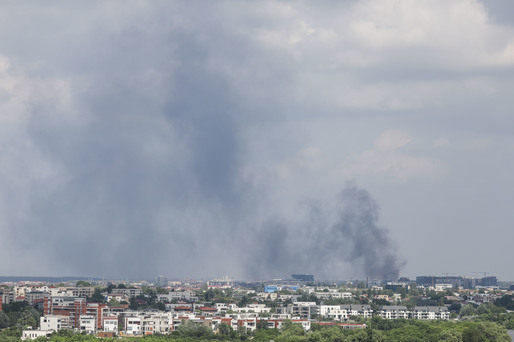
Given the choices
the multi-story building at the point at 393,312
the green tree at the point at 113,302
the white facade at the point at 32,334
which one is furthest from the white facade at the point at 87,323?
the multi-story building at the point at 393,312

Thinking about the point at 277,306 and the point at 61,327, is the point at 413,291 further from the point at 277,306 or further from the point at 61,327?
the point at 61,327

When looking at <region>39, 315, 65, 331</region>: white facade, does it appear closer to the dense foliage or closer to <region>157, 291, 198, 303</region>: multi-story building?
the dense foliage

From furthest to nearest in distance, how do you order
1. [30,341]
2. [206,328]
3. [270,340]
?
[206,328], [270,340], [30,341]

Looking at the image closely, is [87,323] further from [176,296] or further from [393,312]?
[176,296]

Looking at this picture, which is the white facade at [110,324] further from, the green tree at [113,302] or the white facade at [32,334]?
the green tree at [113,302]

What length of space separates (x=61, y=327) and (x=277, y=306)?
3631 cm

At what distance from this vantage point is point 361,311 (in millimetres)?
107500

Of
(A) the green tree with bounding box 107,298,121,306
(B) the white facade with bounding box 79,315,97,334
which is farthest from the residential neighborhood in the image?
(A) the green tree with bounding box 107,298,121,306

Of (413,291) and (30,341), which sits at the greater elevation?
(413,291)

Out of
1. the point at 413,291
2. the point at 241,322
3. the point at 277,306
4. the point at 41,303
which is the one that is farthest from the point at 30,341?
the point at 413,291

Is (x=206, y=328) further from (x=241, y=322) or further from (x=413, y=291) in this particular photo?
(x=413, y=291)

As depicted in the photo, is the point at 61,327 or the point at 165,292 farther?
the point at 165,292

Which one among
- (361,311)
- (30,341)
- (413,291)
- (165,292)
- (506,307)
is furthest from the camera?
(413,291)

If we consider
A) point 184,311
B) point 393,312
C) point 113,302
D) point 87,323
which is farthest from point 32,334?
point 393,312
